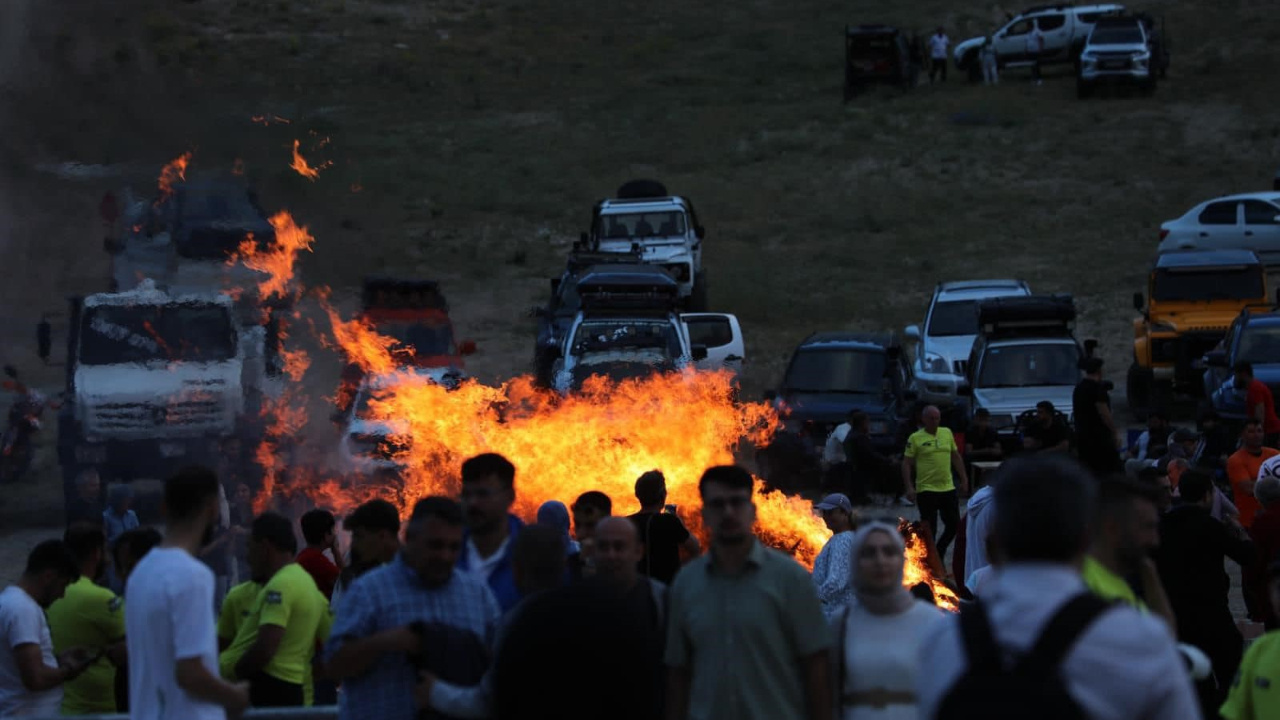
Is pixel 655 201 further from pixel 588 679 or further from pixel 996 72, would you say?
pixel 588 679

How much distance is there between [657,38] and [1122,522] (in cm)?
5124

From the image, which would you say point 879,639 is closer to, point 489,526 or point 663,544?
point 489,526

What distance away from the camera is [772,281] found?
34969 millimetres

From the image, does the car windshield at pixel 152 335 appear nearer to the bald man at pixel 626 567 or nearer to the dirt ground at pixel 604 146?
the dirt ground at pixel 604 146

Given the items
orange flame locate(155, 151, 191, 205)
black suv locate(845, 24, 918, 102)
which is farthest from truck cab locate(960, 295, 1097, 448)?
black suv locate(845, 24, 918, 102)

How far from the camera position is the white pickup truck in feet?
150

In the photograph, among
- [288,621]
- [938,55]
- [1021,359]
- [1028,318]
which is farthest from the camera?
[938,55]

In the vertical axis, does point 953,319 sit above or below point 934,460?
above

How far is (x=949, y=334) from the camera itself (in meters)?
25.6

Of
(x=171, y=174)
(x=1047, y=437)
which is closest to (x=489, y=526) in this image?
(x=1047, y=437)

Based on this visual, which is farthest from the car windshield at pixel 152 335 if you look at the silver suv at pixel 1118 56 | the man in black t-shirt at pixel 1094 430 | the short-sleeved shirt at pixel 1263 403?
the silver suv at pixel 1118 56

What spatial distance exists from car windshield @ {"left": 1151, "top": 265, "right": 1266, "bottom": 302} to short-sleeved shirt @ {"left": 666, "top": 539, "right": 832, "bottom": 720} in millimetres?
20278

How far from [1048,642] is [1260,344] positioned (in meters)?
18.5

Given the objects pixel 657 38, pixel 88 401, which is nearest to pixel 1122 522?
pixel 88 401
